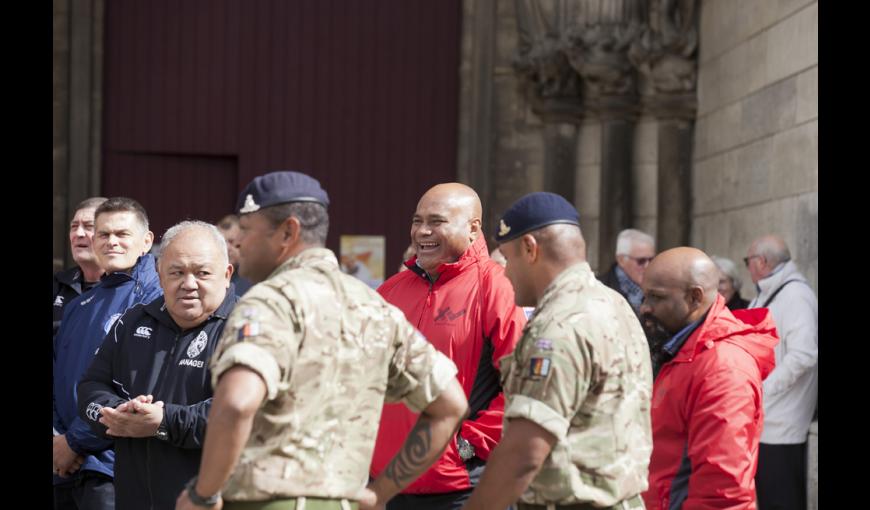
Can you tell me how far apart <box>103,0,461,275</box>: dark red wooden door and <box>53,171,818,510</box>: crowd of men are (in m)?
5.09

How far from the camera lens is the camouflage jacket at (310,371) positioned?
2.80 meters

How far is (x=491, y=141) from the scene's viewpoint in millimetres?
11164

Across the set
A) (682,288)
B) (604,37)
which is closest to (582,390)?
(682,288)

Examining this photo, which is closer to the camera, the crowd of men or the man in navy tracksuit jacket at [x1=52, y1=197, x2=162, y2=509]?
the crowd of men

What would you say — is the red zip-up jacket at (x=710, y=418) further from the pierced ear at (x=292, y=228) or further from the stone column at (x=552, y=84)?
the stone column at (x=552, y=84)

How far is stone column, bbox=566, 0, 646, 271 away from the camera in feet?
33.6

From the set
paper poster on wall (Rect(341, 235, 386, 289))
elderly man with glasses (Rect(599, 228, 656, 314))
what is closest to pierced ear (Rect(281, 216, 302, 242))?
elderly man with glasses (Rect(599, 228, 656, 314))

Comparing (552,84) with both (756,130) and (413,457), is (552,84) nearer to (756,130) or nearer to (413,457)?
(756,130)

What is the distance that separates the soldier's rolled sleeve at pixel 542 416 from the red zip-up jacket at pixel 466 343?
1.33 metres

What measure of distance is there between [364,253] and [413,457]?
8.04 meters

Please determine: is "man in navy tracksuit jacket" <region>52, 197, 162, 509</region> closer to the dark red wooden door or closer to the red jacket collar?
the red jacket collar

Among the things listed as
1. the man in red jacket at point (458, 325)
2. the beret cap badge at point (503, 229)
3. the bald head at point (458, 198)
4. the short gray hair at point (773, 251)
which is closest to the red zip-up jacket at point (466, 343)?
the man in red jacket at point (458, 325)

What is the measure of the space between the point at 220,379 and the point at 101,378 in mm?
1795
